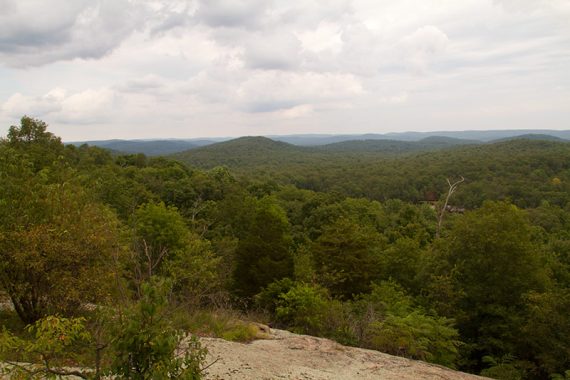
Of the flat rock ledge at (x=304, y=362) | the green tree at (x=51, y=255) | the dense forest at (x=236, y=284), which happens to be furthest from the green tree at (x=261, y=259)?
the green tree at (x=51, y=255)

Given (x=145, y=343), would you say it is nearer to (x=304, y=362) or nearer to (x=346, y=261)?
(x=304, y=362)

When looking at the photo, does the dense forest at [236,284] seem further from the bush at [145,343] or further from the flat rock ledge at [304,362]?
the flat rock ledge at [304,362]

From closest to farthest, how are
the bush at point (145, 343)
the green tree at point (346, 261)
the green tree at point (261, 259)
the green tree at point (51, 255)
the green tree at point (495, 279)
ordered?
the bush at point (145, 343)
the green tree at point (51, 255)
the green tree at point (495, 279)
the green tree at point (261, 259)
the green tree at point (346, 261)

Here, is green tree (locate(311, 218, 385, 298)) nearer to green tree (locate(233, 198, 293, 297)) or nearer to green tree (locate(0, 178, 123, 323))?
green tree (locate(233, 198, 293, 297))

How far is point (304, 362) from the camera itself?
33.1ft

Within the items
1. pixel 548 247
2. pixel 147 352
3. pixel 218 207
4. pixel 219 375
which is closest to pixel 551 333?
pixel 219 375

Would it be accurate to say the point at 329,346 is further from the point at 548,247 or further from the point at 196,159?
the point at 196,159

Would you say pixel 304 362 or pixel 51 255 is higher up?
pixel 51 255

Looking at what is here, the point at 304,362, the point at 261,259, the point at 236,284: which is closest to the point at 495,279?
the point at 261,259

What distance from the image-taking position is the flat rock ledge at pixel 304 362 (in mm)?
9062

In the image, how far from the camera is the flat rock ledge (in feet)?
29.7

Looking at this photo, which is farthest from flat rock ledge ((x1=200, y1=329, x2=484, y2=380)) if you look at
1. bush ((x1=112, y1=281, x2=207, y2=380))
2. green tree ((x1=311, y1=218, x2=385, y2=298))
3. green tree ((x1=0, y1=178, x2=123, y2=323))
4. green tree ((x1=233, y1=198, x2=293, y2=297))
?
green tree ((x1=311, y1=218, x2=385, y2=298))

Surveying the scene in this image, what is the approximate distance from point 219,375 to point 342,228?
1578 cm

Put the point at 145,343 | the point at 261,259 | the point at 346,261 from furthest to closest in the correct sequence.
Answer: the point at 346,261
the point at 261,259
the point at 145,343
